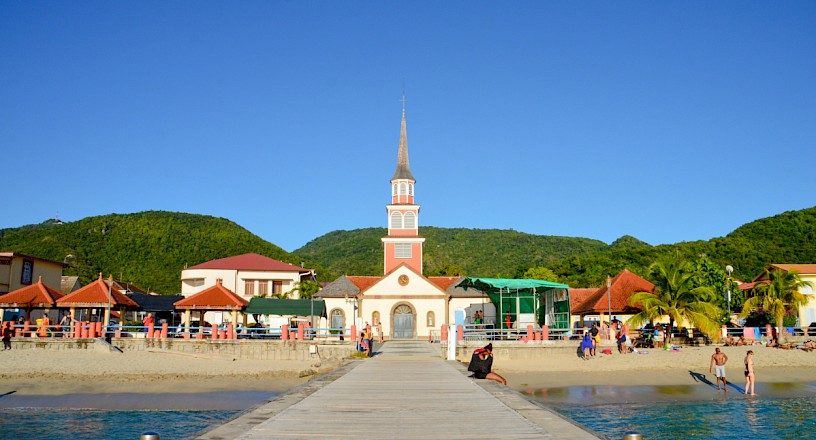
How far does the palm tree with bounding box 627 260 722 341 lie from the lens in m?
34.2

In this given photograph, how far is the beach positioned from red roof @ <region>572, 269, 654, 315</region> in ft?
24.6

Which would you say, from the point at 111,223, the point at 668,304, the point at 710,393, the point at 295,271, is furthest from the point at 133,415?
the point at 111,223

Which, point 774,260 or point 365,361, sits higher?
point 774,260

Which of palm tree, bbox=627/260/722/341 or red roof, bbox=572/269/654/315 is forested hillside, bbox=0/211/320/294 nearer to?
red roof, bbox=572/269/654/315

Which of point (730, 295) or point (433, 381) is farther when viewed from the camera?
point (730, 295)

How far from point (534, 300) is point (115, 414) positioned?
22.9 m

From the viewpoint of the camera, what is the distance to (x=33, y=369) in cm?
3114

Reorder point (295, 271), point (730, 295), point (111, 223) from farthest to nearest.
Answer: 1. point (111, 223)
2. point (295, 271)
3. point (730, 295)

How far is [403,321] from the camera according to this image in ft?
149

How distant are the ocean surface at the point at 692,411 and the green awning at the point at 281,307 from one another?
21880 millimetres

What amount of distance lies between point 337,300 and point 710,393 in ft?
88.9

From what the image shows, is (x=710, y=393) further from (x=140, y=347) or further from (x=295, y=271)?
(x=295, y=271)

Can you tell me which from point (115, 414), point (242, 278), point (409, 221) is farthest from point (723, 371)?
point (242, 278)

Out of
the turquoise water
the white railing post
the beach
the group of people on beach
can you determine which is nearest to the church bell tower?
the beach
